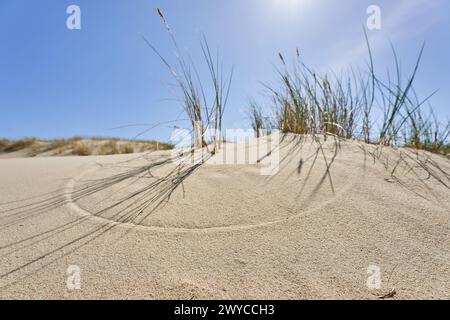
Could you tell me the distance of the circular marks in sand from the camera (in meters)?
1.05

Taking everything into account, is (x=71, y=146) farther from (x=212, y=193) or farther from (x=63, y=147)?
(x=212, y=193)

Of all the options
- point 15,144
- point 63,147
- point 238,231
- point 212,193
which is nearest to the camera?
point 238,231

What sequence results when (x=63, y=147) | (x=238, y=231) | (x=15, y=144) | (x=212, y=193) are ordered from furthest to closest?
(x=15, y=144)
(x=63, y=147)
(x=212, y=193)
(x=238, y=231)

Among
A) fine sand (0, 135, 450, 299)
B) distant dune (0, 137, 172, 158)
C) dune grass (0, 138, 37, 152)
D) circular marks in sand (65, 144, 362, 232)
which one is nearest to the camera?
fine sand (0, 135, 450, 299)

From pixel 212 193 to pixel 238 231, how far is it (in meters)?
0.35

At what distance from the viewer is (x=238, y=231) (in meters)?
0.96

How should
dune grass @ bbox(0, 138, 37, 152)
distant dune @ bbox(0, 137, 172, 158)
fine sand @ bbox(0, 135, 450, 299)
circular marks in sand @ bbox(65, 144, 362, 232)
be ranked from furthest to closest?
dune grass @ bbox(0, 138, 37, 152), distant dune @ bbox(0, 137, 172, 158), circular marks in sand @ bbox(65, 144, 362, 232), fine sand @ bbox(0, 135, 450, 299)

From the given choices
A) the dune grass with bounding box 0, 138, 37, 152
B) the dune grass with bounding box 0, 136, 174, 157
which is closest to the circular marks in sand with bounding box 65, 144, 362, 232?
the dune grass with bounding box 0, 136, 174, 157

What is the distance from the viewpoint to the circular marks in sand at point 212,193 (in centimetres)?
105

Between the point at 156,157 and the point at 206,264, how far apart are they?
129 centimetres

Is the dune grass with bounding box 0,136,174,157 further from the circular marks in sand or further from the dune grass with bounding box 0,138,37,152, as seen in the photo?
the circular marks in sand

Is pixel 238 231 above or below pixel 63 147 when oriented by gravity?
below

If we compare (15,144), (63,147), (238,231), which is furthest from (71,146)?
(238,231)

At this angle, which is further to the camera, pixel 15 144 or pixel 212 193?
pixel 15 144
